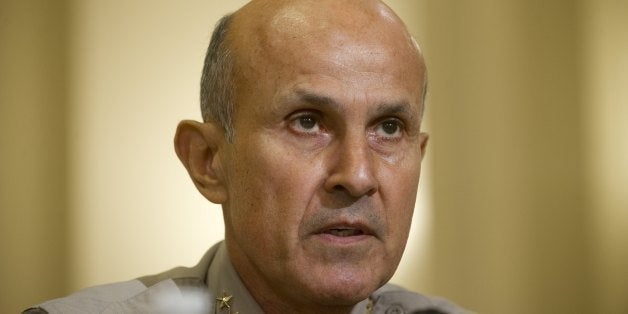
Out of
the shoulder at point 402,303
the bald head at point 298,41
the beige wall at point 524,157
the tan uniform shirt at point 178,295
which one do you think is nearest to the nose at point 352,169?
the bald head at point 298,41

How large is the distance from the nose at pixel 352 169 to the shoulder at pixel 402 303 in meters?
0.42

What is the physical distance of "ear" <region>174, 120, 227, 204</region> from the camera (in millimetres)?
1219

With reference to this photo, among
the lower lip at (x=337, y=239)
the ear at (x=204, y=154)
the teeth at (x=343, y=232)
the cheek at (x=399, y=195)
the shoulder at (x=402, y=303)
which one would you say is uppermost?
the ear at (x=204, y=154)

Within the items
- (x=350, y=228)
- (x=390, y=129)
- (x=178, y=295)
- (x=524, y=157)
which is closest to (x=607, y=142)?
(x=524, y=157)

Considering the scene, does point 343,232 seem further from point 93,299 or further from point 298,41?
point 93,299

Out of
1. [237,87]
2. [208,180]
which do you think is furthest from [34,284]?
[237,87]

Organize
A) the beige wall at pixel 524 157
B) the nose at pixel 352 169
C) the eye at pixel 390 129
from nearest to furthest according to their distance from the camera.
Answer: the nose at pixel 352 169 < the eye at pixel 390 129 < the beige wall at pixel 524 157

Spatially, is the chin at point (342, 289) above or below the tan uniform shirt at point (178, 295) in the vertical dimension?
above

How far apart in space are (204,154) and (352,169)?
0.33m

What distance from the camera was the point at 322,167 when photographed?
1.08 meters

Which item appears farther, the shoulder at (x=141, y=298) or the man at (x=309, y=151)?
the shoulder at (x=141, y=298)

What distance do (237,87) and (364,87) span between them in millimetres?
211

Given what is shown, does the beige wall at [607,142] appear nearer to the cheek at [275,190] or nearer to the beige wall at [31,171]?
the cheek at [275,190]

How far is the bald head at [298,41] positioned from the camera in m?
1.11
